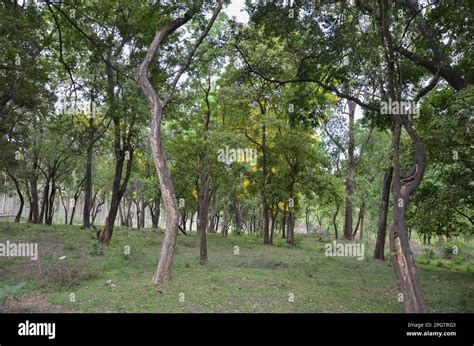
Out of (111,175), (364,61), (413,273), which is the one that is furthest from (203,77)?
(111,175)

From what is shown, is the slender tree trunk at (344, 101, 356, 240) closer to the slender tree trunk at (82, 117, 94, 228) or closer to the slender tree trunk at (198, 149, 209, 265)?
the slender tree trunk at (198, 149, 209, 265)

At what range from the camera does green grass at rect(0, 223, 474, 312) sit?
895 cm

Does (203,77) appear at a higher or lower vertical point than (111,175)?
higher

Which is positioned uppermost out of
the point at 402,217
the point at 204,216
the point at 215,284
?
the point at 402,217

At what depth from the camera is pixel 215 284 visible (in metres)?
10.8

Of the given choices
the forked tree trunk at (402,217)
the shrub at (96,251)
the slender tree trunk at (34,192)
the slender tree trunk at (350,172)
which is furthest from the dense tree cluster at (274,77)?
the slender tree trunk at (350,172)

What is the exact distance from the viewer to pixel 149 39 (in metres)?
13.7

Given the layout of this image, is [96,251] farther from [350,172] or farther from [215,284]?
[350,172]

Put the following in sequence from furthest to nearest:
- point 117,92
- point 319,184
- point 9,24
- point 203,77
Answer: point 319,184 → point 203,77 → point 117,92 → point 9,24

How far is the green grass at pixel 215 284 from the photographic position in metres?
8.95

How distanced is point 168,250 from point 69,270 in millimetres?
3171

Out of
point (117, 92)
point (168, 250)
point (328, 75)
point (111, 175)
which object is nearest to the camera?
point (168, 250)

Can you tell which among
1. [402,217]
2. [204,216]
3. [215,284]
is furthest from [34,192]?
[402,217]

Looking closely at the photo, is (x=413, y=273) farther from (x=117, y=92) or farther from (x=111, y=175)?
(x=111, y=175)
